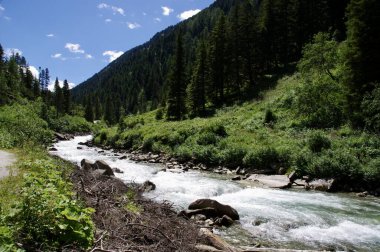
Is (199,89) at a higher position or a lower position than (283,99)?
higher

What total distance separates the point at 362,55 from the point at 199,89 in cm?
3283

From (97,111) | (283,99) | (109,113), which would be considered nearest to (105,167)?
(283,99)

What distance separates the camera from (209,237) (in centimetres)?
1021

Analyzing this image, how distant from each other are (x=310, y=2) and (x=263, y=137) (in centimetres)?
4075

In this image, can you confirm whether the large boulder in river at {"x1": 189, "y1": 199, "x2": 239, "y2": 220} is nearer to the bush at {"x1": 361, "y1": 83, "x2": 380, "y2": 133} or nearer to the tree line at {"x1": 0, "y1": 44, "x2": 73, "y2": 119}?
the bush at {"x1": 361, "y1": 83, "x2": 380, "y2": 133}

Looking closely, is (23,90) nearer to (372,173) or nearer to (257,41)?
(257,41)

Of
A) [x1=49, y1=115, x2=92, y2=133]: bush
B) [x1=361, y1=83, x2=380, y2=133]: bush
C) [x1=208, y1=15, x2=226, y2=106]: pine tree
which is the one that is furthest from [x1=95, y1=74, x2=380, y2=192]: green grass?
[x1=49, y1=115, x2=92, y2=133]: bush

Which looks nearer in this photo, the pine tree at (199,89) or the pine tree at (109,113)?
the pine tree at (199,89)

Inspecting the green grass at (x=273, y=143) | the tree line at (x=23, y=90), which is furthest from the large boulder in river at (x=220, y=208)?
the tree line at (x=23, y=90)

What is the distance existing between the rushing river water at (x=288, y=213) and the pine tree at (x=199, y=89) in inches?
1427

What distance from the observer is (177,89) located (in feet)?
206

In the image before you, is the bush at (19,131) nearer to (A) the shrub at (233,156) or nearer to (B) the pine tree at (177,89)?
(A) the shrub at (233,156)

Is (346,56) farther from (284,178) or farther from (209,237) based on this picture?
(209,237)

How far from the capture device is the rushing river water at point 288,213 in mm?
12383
